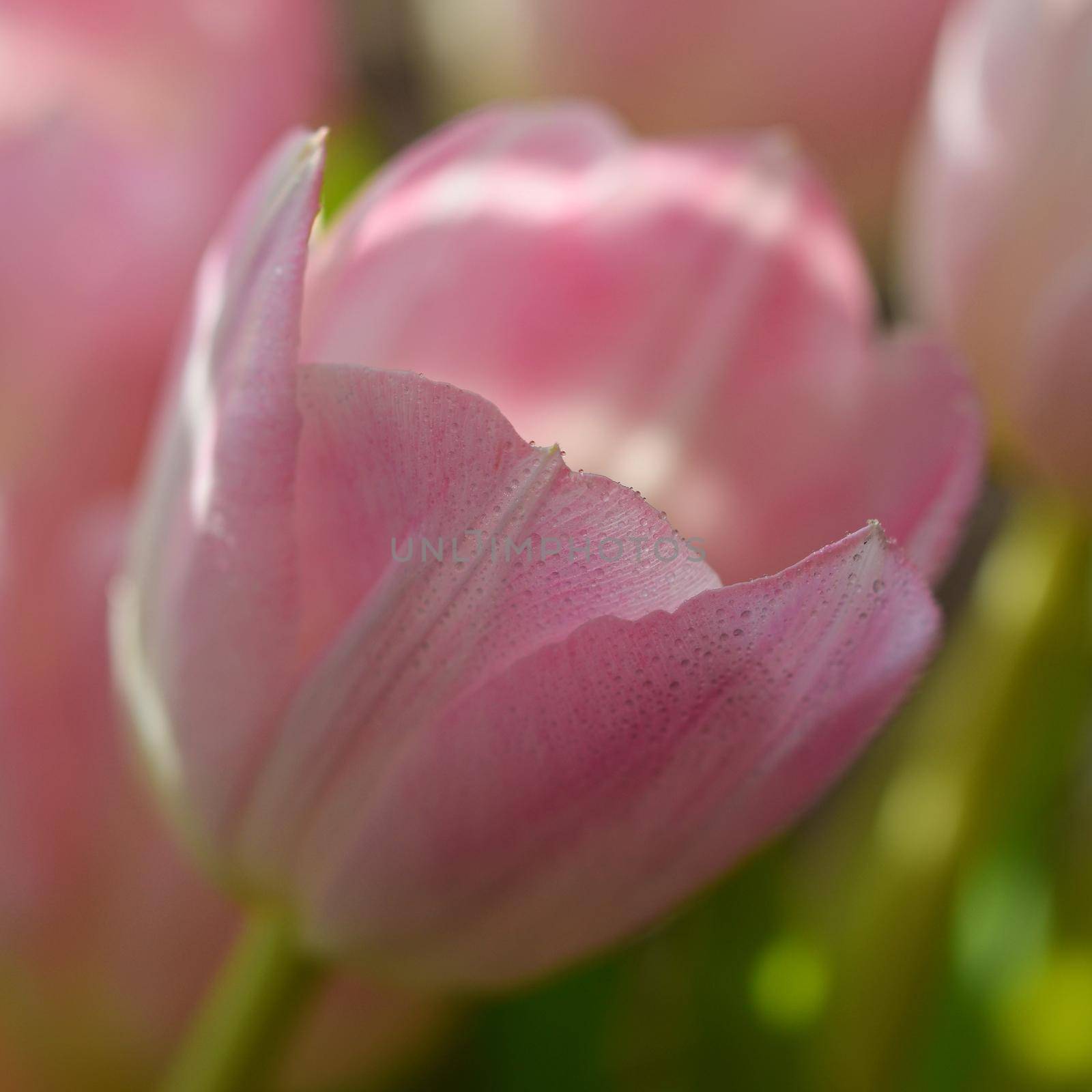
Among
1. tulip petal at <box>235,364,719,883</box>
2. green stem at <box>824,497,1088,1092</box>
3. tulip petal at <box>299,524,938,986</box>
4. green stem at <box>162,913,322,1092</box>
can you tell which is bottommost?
green stem at <box>824,497,1088,1092</box>

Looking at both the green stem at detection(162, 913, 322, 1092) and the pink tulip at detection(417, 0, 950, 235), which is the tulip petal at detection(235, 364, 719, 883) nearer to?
the green stem at detection(162, 913, 322, 1092)

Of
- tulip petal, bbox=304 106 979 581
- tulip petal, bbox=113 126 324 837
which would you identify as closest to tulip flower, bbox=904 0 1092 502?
tulip petal, bbox=304 106 979 581

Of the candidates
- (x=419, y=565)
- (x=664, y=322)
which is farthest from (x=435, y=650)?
(x=664, y=322)

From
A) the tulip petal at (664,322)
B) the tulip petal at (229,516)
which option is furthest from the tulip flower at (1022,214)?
the tulip petal at (229,516)

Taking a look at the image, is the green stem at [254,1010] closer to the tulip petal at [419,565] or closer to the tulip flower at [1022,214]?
the tulip petal at [419,565]

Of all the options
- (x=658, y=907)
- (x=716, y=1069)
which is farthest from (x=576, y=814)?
(x=716, y=1069)

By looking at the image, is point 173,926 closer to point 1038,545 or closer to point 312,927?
point 312,927

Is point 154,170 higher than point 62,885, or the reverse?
point 154,170
